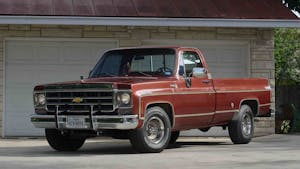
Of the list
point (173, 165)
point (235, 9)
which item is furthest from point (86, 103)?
point (235, 9)

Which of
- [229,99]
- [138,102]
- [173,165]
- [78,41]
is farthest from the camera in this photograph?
[78,41]

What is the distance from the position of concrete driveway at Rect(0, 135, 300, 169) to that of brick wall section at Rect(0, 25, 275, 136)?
3.23 metres

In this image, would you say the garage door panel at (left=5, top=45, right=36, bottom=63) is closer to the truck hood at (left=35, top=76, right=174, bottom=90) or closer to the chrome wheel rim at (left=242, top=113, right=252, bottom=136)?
the truck hood at (left=35, top=76, right=174, bottom=90)

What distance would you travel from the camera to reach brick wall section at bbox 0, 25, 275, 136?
1619 cm

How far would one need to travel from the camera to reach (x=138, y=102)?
35.8ft

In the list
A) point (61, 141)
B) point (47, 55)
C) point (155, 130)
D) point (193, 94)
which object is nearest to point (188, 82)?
point (193, 94)

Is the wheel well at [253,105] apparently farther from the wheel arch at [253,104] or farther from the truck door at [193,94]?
the truck door at [193,94]

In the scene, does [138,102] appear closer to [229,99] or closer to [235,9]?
[229,99]

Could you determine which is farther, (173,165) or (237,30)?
(237,30)

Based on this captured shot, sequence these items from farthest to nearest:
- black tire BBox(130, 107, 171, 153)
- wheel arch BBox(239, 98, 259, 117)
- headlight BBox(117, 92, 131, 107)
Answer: wheel arch BBox(239, 98, 259, 117) < black tire BBox(130, 107, 171, 153) < headlight BBox(117, 92, 131, 107)

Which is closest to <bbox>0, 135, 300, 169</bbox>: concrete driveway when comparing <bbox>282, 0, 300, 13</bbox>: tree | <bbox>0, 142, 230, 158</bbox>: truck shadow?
<bbox>0, 142, 230, 158</bbox>: truck shadow

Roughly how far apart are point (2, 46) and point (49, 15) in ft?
5.53

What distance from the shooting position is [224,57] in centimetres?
1702

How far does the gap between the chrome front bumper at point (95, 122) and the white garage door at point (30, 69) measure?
488 cm
